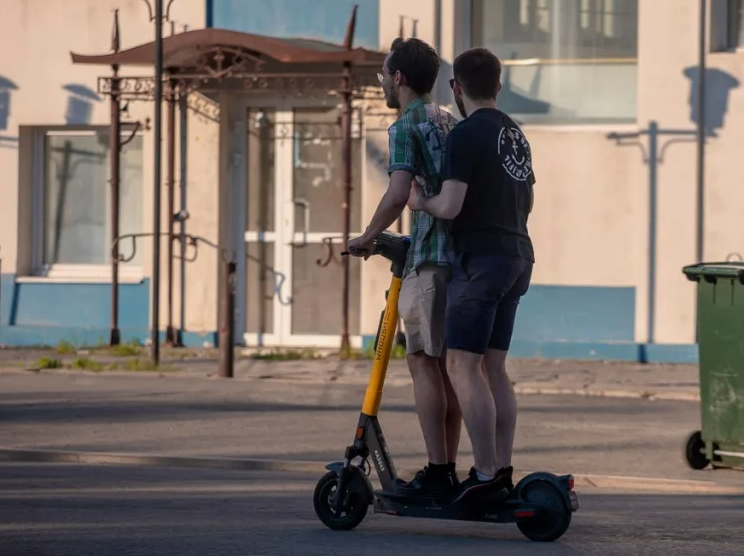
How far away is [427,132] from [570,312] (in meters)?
10.2

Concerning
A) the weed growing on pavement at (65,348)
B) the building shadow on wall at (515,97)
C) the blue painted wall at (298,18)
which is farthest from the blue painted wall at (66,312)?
the building shadow on wall at (515,97)

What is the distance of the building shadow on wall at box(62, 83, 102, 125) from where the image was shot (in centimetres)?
1784

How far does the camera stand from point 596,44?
667 inches

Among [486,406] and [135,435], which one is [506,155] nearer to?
[486,406]

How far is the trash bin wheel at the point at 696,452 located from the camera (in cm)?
962

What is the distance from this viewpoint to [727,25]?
16469 mm

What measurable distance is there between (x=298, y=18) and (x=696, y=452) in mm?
8933

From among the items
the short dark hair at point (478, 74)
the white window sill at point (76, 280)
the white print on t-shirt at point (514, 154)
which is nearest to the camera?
the white print on t-shirt at point (514, 154)

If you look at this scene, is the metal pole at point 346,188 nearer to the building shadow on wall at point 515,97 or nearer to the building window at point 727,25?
the building shadow on wall at point 515,97

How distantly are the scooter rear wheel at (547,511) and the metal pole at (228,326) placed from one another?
26.3ft

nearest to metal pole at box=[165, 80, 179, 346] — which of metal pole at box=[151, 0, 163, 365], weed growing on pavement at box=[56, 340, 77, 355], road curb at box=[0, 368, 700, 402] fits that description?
weed growing on pavement at box=[56, 340, 77, 355]

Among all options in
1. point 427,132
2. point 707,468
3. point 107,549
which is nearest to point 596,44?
point 707,468

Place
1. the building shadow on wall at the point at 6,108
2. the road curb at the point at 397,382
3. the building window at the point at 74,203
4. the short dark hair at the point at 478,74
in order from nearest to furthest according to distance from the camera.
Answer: the short dark hair at the point at 478,74 → the road curb at the point at 397,382 → the building shadow on wall at the point at 6,108 → the building window at the point at 74,203

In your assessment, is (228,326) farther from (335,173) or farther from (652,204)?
(652,204)
